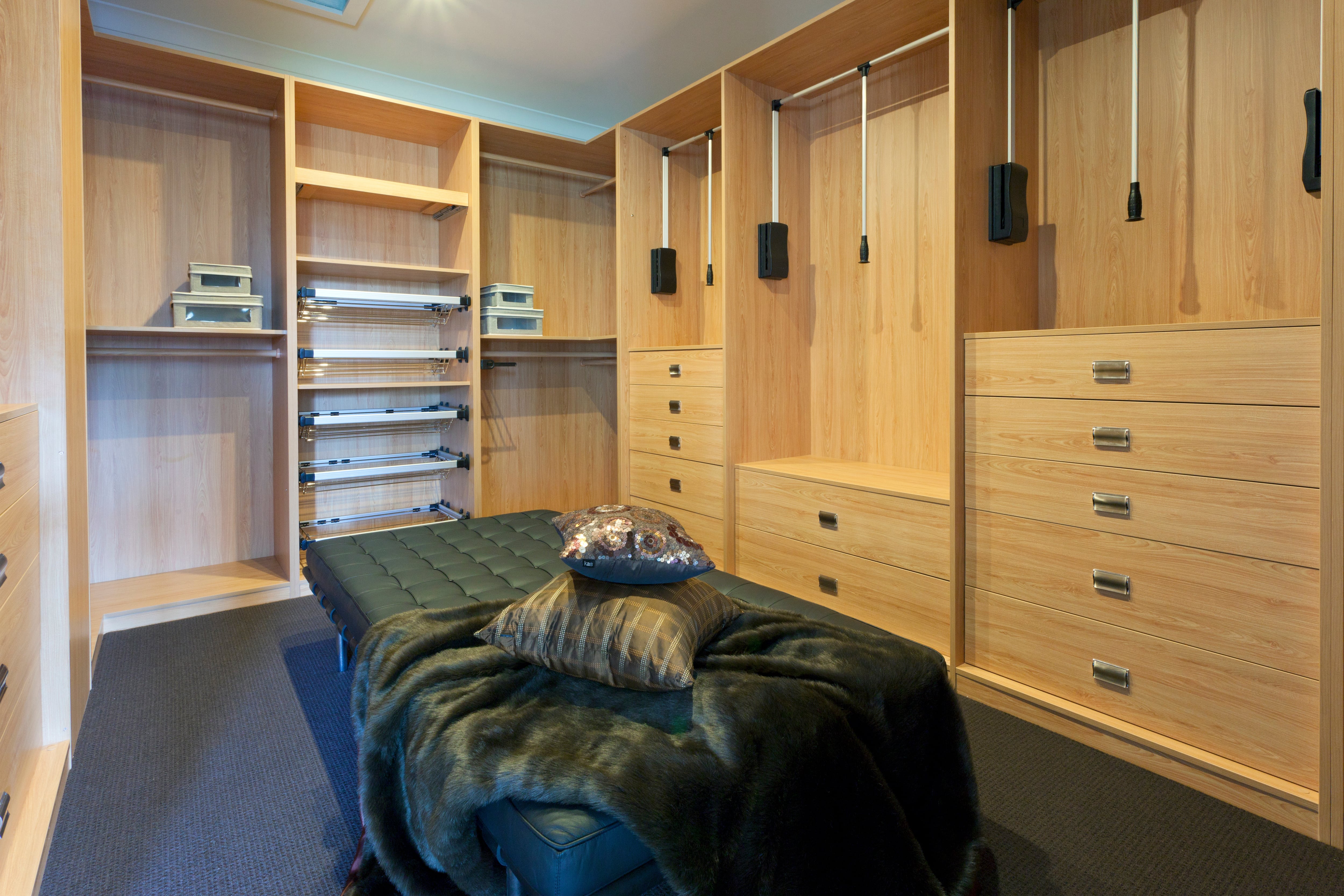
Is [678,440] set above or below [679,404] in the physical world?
below

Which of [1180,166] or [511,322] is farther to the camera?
[511,322]

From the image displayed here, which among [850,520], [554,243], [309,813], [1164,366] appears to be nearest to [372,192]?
[554,243]

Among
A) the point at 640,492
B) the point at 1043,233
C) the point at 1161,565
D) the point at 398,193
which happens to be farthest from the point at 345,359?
the point at 1161,565

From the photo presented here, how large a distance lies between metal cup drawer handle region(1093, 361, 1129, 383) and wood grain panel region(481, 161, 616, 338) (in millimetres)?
2879

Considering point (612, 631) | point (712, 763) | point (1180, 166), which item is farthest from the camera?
point (1180, 166)

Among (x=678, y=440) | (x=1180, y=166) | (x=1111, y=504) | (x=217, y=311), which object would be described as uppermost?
(x=1180, y=166)

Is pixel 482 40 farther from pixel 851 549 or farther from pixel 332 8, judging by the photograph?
pixel 851 549

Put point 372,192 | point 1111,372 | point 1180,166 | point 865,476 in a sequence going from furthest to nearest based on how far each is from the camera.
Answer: point 372,192 < point 865,476 < point 1180,166 < point 1111,372

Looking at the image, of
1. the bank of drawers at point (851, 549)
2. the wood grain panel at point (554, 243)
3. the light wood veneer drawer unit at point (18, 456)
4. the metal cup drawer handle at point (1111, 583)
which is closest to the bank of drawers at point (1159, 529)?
the metal cup drawer handle at point (1111, 583)

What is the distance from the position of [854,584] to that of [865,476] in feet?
1.40

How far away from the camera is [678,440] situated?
11.5ft

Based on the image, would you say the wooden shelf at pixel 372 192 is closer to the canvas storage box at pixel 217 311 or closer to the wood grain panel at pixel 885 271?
the canvas storage box at pixel 217 311

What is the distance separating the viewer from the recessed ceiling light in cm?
311

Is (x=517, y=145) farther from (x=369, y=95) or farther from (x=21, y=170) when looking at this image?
(x=21, y=170)
